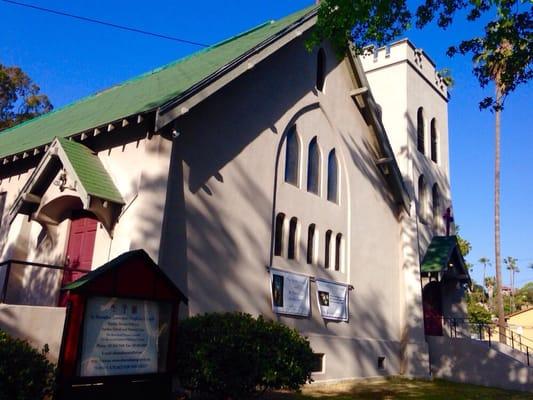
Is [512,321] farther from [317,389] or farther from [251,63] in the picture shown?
[251,63]

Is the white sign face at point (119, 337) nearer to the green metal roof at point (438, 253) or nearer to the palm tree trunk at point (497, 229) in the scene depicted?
the green metal roof at point (438, 253)

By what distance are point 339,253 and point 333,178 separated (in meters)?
2.74

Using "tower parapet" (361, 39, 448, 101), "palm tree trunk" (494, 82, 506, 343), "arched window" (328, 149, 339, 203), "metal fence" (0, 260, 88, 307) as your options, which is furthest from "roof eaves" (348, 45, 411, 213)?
"metal fence" (0, 260, 88, 307)

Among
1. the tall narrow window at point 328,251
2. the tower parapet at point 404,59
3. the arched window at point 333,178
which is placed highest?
the tower parapet at point 404,59

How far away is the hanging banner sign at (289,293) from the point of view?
1470cm

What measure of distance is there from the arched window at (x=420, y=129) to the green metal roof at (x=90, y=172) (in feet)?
54.9

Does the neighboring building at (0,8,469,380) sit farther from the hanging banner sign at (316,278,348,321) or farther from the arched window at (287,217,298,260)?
the hanging banner sign at (316,278,348,321)

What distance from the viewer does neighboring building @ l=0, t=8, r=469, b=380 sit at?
1195 centimetres

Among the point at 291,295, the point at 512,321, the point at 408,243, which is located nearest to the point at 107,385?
the point at 291,295

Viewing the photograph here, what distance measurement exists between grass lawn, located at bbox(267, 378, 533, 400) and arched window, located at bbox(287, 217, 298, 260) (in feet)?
12.9

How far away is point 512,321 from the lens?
56.9 metres

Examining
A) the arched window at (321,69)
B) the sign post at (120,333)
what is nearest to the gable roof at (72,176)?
the sign post at (120,333)

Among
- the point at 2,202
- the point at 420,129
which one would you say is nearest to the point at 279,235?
the point at 2,202

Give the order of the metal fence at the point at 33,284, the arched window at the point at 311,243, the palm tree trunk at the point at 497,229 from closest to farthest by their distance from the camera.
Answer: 1. the metal fence at the point at 33,284
2. the arched window at the point at 311,243
3. the palm tree trunk at the point at 497,229
